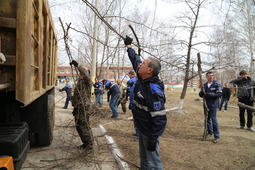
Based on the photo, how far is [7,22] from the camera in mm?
1768

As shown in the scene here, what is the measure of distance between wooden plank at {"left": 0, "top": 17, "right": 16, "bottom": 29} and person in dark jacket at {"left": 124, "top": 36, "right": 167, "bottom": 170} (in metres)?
1.59

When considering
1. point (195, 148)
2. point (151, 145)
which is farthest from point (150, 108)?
point (195, 148)

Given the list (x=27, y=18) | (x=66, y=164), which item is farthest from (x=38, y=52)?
(x=66, y=164)

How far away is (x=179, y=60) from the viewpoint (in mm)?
6746

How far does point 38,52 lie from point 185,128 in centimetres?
539

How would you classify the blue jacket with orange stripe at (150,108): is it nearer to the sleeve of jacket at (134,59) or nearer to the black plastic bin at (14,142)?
the sleeve of jacket at (134,59)

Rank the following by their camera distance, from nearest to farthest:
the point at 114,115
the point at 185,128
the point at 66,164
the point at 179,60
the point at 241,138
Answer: the point at 66,164, the point at 241,138, the point at 185,128, the point at 179,60, the point at 114,115

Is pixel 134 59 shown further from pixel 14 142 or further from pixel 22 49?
pixel 14 142

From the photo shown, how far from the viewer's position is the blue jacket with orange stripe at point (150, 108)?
233 cm

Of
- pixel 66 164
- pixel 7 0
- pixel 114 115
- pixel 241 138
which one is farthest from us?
pixel 114 115

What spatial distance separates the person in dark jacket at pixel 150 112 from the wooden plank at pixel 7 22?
1.59 meters

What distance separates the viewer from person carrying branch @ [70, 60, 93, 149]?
3658mm

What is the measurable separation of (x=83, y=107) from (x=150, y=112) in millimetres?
1685

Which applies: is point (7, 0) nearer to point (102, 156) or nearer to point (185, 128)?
point (102, 156)
